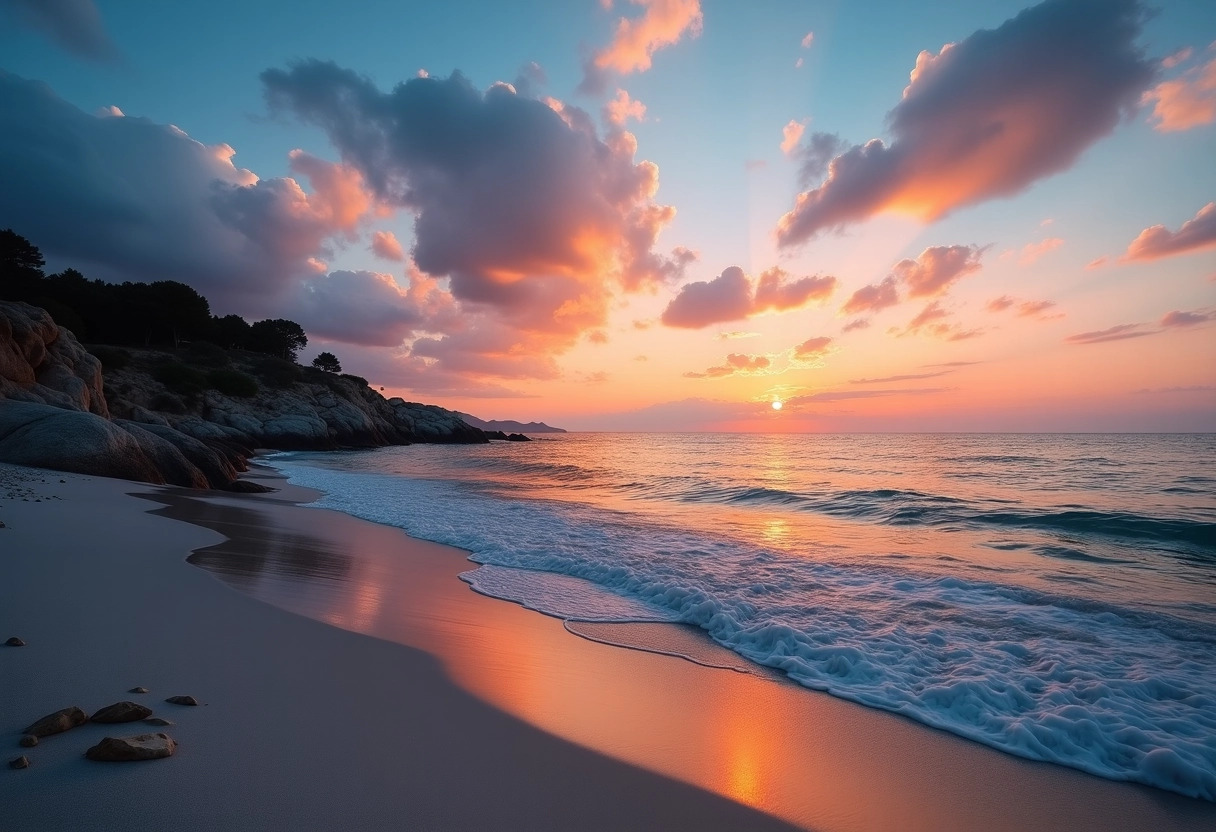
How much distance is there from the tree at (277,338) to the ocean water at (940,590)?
3232 inches

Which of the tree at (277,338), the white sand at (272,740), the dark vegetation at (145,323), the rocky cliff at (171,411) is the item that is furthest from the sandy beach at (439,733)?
the tree at (277,338)

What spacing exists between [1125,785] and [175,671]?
20.0ft

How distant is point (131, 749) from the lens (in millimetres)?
2438

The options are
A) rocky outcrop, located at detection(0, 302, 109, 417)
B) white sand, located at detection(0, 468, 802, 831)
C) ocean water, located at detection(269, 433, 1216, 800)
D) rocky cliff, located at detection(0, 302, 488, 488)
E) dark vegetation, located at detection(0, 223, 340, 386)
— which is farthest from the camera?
dark vegetation, located at detection(0, 223, 340, 386)

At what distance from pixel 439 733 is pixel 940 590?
728 cm

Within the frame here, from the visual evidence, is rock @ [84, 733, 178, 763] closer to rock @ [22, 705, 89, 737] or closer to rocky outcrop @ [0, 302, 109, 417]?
rock @ [22, 705, 89, 737]

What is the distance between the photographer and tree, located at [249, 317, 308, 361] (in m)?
85.4

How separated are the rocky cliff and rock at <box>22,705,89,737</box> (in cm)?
1466

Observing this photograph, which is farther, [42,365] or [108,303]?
[108,303]

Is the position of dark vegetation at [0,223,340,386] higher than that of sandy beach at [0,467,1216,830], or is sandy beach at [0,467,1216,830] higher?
dark vegetation at [0,223,340,386]

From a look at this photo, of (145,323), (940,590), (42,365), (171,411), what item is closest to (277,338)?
(145,323)

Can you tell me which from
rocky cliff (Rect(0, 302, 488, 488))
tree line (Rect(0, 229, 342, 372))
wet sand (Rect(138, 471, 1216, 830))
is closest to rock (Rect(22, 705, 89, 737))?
wet sand (Rect(138, 471, 1216, 830))

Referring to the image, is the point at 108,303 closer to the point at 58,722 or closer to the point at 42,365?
the point at 42,365

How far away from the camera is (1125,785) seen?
11.3 feet
